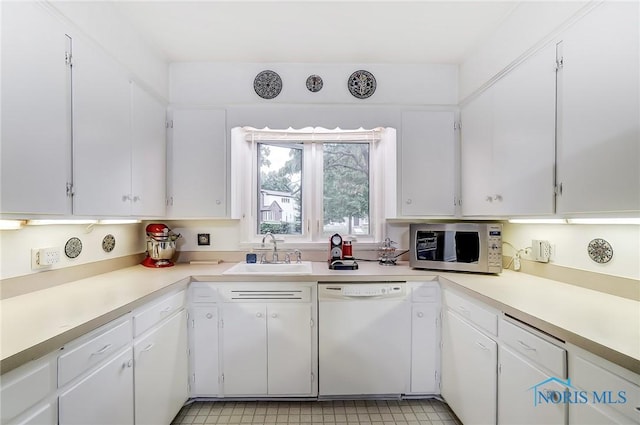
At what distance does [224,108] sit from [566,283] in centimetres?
256

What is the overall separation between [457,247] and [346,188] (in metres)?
1.10

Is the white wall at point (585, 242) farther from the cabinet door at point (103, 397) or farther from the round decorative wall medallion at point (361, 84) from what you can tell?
the cabinet door at point (103, 397)

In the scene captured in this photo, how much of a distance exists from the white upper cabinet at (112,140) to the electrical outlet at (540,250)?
2.55m

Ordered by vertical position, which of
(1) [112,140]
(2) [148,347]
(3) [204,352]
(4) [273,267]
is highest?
(1) [112,140]

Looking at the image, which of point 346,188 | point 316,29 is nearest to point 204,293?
point 346,188

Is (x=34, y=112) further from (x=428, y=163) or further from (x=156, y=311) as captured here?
(x=428, y=163)

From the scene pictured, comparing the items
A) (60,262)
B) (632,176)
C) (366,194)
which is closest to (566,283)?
(632,176)

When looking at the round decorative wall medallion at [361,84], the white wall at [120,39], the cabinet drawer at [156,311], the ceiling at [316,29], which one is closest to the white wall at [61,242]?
the cabinet drawer at [156,311]

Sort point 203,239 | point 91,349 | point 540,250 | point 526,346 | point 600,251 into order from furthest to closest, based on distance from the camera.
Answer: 1. point 203,239
2. point 540,250
3. point 600,251
4. point 526,346
5. point 91,349

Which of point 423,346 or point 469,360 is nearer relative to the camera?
point 469,360

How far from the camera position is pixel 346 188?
108 inches

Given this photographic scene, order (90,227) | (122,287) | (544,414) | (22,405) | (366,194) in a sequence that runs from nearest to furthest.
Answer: (22,405), (544,414), (122,287), (90,227), (366,194)

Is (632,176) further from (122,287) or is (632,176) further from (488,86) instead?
(122,287)

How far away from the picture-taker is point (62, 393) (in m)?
1.00
